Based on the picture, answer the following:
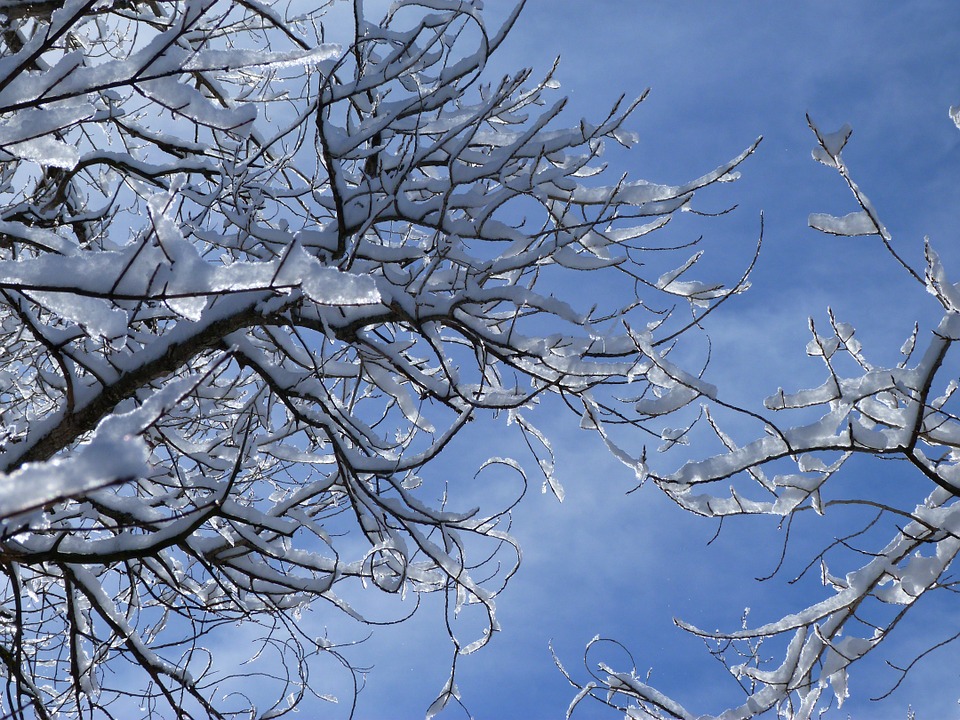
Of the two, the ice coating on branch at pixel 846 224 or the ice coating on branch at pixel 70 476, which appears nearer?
the ice coating on branch at pixel 70 476

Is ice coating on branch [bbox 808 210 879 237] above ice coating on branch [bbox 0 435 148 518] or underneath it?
above

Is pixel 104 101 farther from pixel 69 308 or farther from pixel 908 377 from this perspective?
pixel 908 377

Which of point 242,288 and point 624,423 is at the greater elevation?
point 624,423

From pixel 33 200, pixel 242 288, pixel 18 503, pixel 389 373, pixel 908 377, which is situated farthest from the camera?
pixel 33 200

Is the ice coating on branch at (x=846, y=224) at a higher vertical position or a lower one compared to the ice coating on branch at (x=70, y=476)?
higher

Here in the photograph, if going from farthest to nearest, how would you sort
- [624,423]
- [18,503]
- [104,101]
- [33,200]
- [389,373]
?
[33,200] < [104,101] < [389,373] < [624,423] < [18,503]

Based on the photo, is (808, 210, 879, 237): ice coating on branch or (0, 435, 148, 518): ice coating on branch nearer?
(0, 435, 148, 518): ice coating on branch

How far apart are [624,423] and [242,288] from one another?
2.09m

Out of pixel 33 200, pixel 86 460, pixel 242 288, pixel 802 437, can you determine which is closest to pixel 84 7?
pixel 242 288

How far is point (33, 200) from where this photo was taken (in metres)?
5.21

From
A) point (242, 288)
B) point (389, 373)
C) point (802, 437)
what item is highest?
point (389, 373)

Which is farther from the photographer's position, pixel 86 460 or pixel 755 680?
pixel 755 680

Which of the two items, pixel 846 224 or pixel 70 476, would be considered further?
pixel 846 224

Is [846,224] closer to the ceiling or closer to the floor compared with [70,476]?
closer to the ceiling
